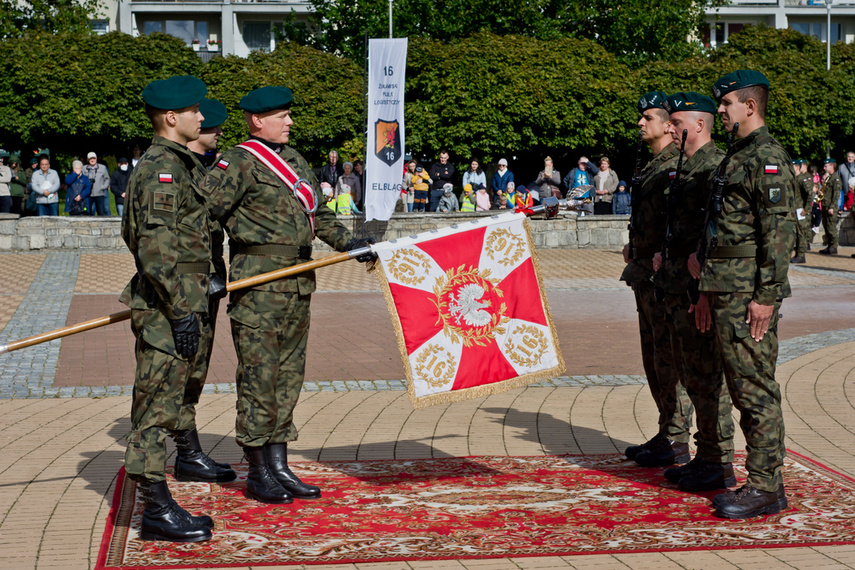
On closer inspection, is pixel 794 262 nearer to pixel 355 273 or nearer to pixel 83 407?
pixel 355 273

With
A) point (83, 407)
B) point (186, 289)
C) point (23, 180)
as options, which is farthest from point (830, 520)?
point (23, 180)

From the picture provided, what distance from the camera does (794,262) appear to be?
65.9 ft

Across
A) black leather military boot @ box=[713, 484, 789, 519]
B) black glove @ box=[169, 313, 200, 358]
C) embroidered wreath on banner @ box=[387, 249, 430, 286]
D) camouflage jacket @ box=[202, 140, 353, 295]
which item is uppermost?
camouflage jacket @ box=[202, 140, 353, 295]

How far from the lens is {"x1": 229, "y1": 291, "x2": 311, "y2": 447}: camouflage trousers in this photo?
5.67 metres

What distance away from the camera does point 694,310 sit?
570 centimetres

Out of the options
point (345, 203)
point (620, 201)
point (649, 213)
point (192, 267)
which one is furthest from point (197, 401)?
point (620, 201)

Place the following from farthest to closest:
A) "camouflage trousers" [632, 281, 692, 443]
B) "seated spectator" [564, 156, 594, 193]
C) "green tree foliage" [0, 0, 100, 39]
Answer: "green tree foliage" [0, 0, 100, 39], "seated spectator" [564, 156, 594, 193], "camouflage trousers" [632, 281, 692, 443]

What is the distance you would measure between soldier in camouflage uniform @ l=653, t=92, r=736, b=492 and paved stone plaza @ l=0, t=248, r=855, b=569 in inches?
36.3

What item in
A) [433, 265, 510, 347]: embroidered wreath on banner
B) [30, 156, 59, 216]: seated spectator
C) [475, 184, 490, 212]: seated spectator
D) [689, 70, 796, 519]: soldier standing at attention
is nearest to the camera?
[689, 70, 796, 519]: soldier standing at attention

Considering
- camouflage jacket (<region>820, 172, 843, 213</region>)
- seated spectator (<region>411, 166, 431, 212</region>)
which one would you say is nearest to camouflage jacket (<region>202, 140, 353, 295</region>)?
camouflage jacket (<region>820, 172, 843, 213</region>)

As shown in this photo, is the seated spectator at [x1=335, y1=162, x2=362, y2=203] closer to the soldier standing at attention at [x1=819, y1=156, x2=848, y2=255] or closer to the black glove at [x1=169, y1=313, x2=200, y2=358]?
the soldier standing at attention at [x1=819, y1=156, x2=848, y2=255]

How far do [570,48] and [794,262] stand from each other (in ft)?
58.1

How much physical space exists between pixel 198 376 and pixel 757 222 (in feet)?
10.3

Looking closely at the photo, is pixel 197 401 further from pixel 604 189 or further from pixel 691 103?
pixel 604 189
